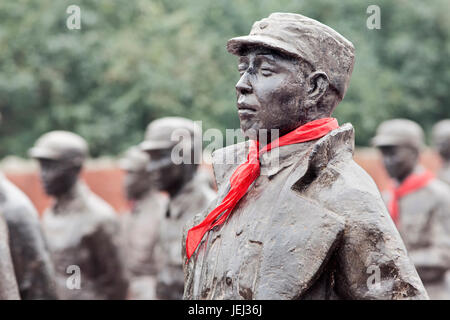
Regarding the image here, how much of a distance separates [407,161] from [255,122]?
267 inches

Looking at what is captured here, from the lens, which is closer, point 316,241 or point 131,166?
point 316,241

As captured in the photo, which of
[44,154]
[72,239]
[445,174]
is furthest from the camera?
[445,174]

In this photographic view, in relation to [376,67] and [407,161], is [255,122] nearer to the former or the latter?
[407,161]

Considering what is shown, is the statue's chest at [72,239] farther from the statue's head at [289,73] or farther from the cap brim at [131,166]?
the statue's head at [289,73]

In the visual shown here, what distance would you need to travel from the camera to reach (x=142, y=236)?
11.5 meters

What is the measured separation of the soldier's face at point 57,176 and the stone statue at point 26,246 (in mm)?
2309

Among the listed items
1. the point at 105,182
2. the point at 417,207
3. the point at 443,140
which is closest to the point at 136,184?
the point at 105,182

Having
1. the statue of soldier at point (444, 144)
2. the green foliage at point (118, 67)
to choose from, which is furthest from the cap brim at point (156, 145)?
the green foliage at point (118, 67)

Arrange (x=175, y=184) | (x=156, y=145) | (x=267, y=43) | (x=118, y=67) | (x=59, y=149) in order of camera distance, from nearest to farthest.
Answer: (x=267, y=43) → (x=175, y=184) → (x=156, y=145) → (x=59, y=149) → (x=118, y=67)

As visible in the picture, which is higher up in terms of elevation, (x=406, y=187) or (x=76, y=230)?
(x=406, y=187)

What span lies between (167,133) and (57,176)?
1.48m

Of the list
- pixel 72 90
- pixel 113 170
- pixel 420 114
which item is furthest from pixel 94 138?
pixel 420 114

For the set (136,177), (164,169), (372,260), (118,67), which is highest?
A: (118,67)

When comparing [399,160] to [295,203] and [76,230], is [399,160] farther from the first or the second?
[295,203]
